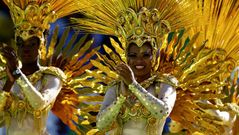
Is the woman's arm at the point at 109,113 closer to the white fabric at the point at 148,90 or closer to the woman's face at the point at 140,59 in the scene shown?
the white fabric at the point at 148,90

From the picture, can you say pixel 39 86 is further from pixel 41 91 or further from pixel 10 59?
pixel 10 59

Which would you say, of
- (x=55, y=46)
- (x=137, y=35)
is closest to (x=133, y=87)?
(x=137, y=35)

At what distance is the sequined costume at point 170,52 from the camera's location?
5.15 meters

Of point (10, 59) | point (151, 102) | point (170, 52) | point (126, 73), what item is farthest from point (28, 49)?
point (170, 52)

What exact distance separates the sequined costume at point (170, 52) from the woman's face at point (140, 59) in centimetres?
4

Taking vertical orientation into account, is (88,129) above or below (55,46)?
below

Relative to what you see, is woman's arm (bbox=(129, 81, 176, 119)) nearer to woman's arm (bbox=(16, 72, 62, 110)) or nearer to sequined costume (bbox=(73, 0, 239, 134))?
sequined costume (bbox=(73, 0, 239, 134))

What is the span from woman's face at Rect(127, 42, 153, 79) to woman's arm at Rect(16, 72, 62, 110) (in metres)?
0.55

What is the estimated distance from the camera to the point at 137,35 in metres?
5.15

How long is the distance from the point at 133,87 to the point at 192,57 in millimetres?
859

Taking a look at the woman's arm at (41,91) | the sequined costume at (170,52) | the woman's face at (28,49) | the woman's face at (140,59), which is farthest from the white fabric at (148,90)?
the woman's face at (28,49)

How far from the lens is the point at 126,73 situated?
16.1 ft

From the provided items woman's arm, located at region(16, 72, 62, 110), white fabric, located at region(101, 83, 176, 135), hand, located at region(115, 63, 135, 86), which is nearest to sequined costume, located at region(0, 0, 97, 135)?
woman's arm, located at region(16, 72, 62, 110)

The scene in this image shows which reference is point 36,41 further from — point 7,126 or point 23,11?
point 7,126
